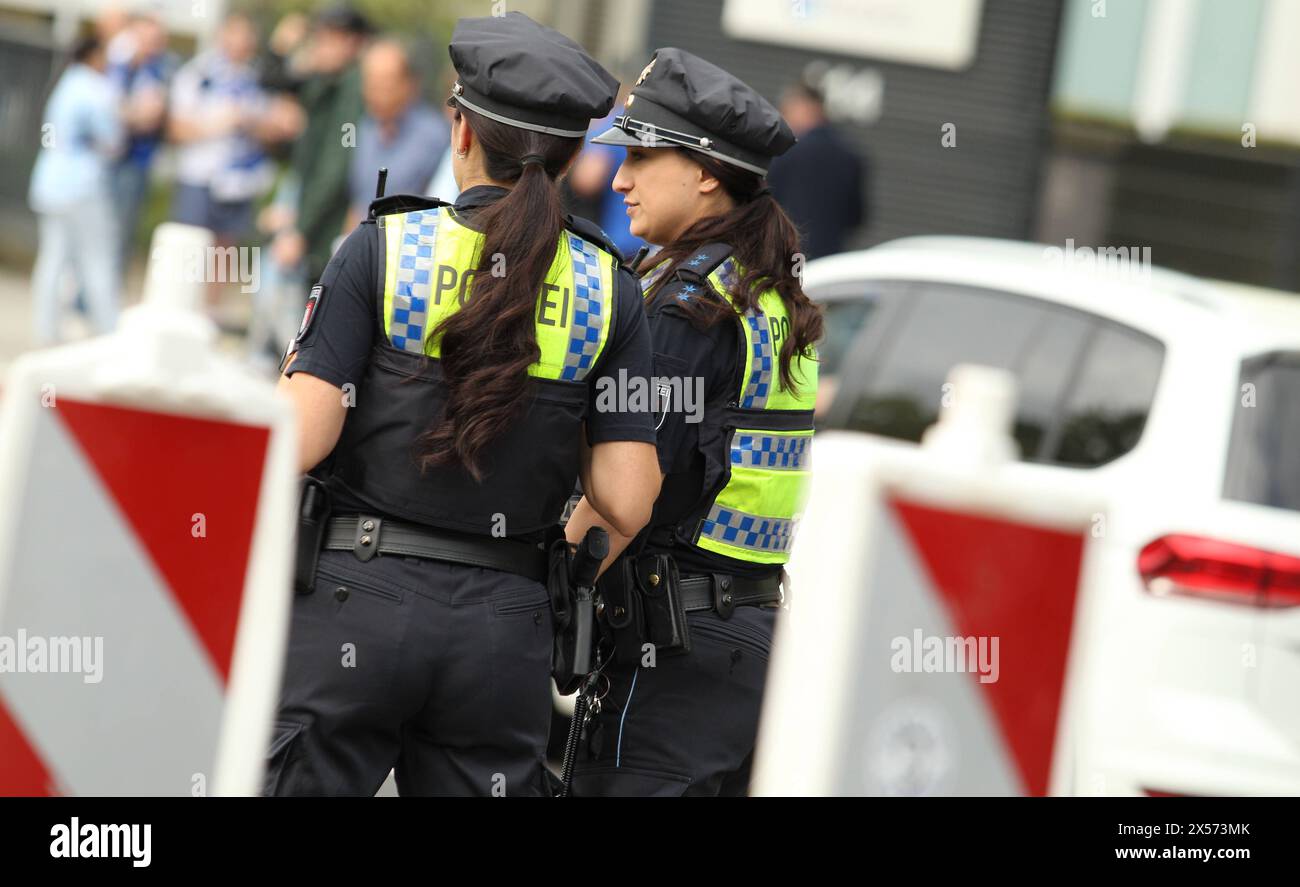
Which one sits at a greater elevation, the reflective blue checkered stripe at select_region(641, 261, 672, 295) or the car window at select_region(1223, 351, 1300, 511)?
the reflective blue checkered stripe at select_region(641, 261, 672, 295)

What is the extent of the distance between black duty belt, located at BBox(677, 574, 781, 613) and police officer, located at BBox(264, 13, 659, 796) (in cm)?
46

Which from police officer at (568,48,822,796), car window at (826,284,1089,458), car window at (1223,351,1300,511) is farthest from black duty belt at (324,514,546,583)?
car window at (826,284,1089,458)

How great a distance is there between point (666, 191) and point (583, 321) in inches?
26.4

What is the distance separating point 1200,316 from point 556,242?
2.46m

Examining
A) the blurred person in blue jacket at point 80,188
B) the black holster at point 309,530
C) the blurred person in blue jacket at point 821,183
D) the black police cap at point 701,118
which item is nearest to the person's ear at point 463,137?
the black police cap at point 701,118

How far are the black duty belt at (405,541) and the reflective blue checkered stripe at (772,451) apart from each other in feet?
2.17

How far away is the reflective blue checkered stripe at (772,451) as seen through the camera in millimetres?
3549

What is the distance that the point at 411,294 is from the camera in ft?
9.73

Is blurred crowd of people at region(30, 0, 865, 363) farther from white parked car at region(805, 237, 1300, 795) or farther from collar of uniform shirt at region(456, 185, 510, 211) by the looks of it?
collar of uniform shirt at region(456, 185, 510, 211)

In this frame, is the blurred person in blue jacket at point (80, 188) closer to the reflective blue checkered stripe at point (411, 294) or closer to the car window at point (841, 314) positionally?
the car window at point (841, 314)

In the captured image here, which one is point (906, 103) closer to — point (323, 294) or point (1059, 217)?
point (1059, 217)

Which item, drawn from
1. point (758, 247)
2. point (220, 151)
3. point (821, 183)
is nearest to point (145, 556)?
point (758, 247)

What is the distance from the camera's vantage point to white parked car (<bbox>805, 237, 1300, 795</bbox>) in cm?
445
